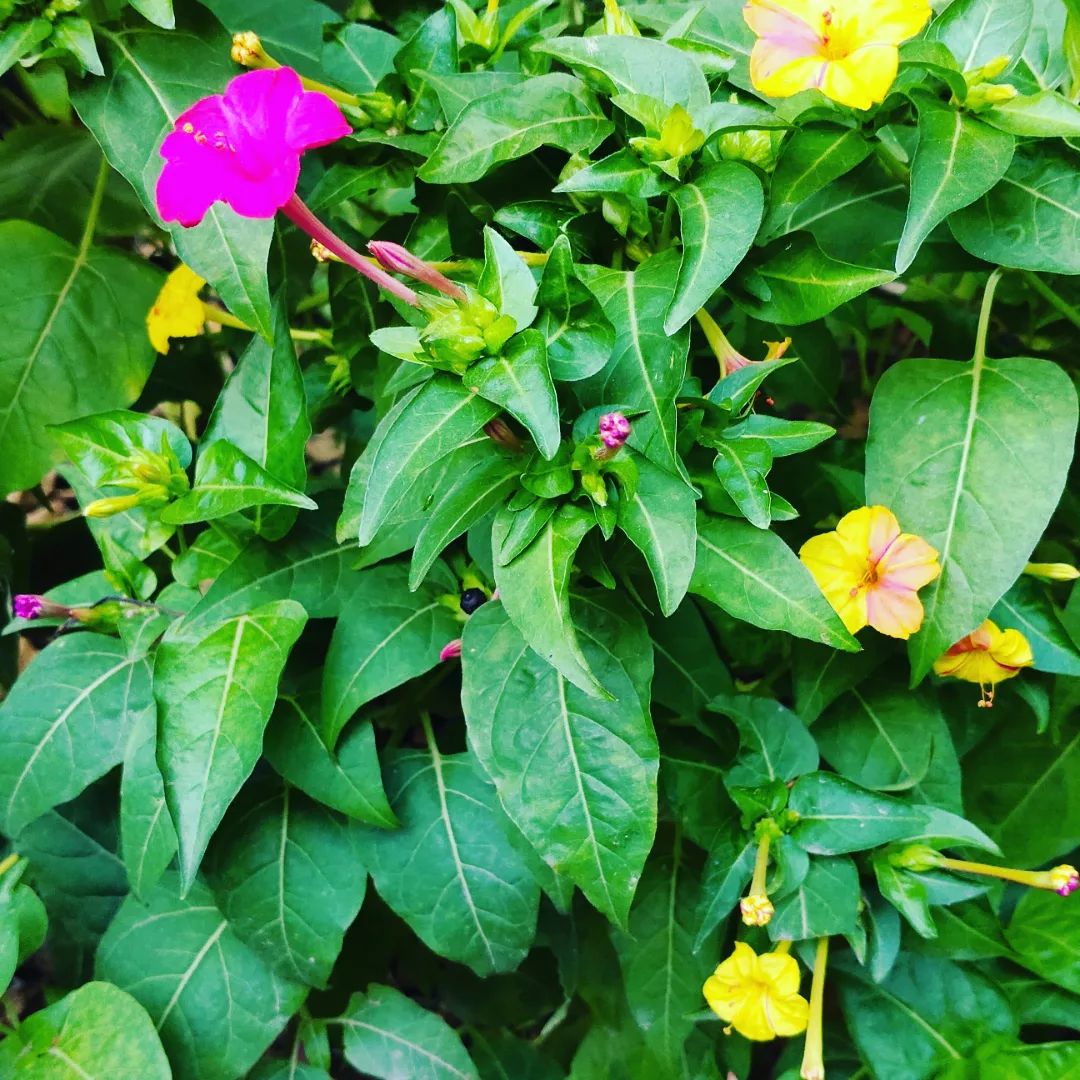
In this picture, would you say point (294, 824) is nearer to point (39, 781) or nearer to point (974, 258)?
point (39, 781)

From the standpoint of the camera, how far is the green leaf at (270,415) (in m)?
0.92

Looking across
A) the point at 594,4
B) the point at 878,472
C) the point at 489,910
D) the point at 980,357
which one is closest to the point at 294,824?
the point at 489,910

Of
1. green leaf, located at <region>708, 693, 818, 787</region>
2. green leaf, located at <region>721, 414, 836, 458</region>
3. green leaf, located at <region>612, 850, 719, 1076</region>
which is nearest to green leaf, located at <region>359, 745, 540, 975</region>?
green leaf, located at <region>612, 850, 719, 1076</region>

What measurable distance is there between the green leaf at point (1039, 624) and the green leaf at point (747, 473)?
0.33 metres

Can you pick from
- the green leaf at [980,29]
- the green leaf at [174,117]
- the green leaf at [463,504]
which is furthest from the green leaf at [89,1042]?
the green leaf at [980,29]

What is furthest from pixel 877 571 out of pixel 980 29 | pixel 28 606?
pixel 28 606

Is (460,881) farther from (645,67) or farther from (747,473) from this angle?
(645,67)

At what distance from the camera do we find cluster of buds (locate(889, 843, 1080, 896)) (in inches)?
33.8

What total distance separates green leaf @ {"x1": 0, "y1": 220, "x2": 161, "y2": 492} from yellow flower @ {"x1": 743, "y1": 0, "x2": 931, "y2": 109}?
728mm

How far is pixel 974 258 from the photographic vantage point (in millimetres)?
912

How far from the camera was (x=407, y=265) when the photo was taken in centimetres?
68

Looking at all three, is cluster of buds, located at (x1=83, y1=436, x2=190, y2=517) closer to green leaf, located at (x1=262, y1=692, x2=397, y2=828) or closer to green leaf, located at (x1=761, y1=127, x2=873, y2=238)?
green leaf, located at (x1=262, y1=692, x2=397, y2=828)

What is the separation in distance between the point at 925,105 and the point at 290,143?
48 centimetres

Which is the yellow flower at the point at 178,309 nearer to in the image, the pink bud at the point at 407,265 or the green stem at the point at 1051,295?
the pink bud at the point at 407,265
